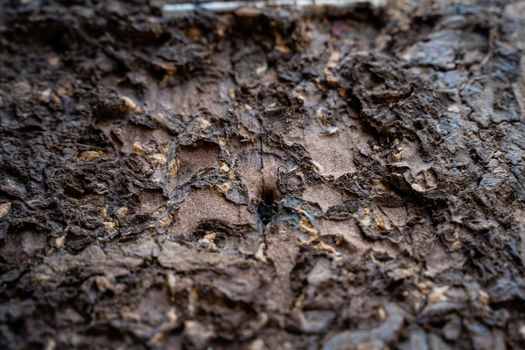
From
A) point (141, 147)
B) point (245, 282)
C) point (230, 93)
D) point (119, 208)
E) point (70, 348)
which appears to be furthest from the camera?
point (230, 93)

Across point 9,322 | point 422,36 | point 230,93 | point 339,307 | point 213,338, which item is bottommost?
point 9,322

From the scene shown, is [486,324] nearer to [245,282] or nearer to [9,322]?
[245,282]

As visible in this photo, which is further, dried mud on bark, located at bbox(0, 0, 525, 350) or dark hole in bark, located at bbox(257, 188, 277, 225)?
dark hole in bark, located at bbox(257, 188, 277, 225)

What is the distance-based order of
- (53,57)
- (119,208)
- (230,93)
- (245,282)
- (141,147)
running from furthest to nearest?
(53,57), (230,93), (141,147), (119,208), (245,282)

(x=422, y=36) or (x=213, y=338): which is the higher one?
(x=422, y=36)

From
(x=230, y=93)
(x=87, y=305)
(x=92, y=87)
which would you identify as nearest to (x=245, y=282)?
(x=87, y=305)

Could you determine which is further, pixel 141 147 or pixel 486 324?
pixel 141 147

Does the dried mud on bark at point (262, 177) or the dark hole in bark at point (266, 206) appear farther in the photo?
the dark hole in bark at point (266, 206)
